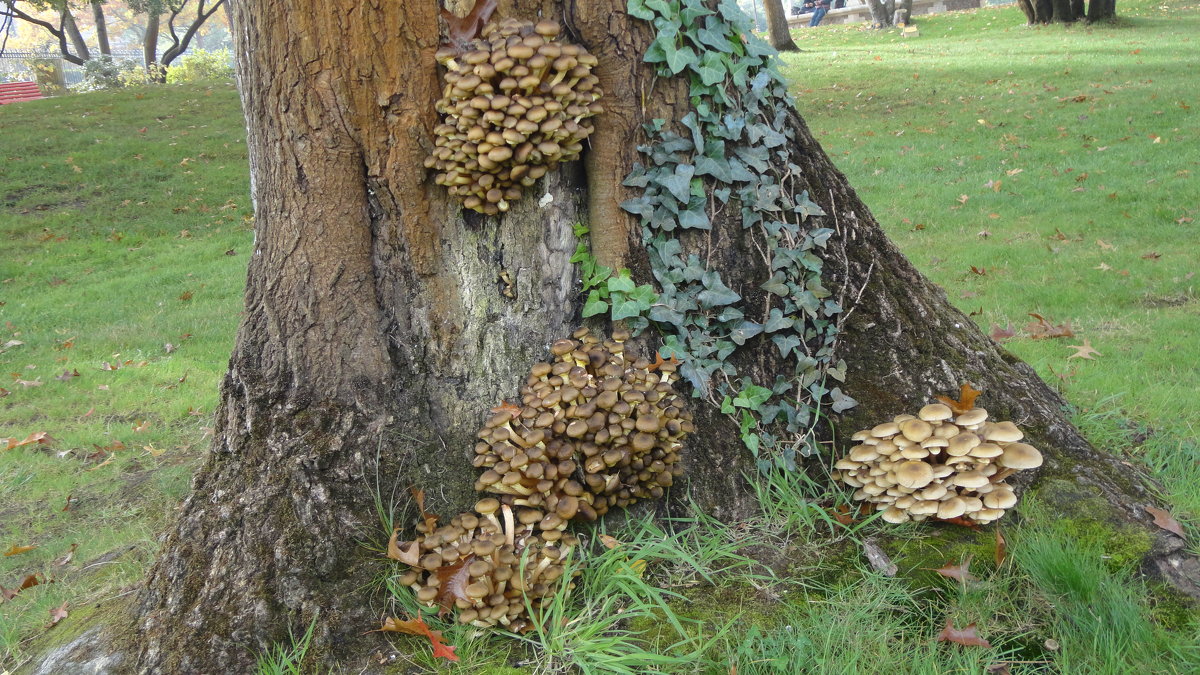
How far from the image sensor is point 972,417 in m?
2.90

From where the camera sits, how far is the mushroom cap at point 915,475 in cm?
284

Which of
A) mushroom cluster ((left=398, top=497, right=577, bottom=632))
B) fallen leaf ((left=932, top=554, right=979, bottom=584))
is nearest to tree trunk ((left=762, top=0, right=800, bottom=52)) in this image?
fallen leaf ((left=932, top=554, right=979, bottom=584))

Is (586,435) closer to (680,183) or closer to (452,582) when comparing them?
(452,582)

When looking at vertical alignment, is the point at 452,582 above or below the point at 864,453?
below

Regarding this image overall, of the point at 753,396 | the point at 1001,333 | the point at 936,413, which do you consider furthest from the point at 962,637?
the point at 1001,333

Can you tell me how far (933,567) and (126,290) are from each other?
32.1ft

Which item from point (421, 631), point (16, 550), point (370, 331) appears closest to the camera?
point (421, 631)

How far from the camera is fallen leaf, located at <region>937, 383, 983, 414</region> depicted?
2.97 metres

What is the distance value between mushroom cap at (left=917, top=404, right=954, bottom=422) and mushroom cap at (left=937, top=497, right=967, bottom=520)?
30 cm

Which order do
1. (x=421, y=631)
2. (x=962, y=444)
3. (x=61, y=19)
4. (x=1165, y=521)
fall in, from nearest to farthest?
(x=421, y=631) → (x=962, y=444) → (x=1165, y=521) → (x=61, y=19)

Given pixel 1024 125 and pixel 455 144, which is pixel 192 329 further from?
pixel 1024 125

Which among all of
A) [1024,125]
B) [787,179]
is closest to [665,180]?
[787,179]

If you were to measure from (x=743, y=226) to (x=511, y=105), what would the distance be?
1.07m

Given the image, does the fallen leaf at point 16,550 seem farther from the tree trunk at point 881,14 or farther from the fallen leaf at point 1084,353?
the tree trunk at point 881,14
